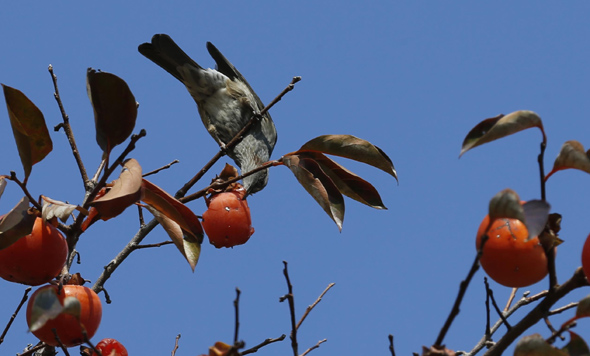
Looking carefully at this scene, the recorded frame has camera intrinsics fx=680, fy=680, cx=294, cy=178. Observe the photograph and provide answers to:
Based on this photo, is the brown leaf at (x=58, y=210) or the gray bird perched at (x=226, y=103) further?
the gray bird perched at (x=226, y=103)

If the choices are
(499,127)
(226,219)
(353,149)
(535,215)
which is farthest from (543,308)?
(226,219)

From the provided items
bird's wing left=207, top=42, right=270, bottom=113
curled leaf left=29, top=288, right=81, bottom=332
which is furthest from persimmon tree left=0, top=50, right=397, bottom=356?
bird's wing left=207, top=42, right=270, bottom=113

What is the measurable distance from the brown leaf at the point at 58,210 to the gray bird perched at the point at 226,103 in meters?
4.61

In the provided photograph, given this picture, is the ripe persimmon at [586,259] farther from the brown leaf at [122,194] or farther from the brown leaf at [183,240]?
the brown leaf at [183,240]

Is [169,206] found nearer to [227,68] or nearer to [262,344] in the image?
[262,344]

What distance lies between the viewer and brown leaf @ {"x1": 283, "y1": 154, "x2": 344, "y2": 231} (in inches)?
90.4

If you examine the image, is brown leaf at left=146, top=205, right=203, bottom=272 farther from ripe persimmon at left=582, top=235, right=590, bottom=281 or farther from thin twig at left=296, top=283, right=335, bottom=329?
ripe persimmon at left=582, top=235, right=590, bottom=281

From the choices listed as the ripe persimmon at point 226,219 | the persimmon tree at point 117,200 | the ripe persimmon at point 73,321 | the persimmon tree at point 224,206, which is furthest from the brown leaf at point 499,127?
the ripe persimmon at point 226,219

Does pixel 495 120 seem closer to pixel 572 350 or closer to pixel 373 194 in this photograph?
pixel 572 350

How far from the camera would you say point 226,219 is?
9.30ft

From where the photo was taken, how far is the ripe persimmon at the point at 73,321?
178 cm

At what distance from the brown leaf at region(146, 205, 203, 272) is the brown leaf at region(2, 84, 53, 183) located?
0.42 meters

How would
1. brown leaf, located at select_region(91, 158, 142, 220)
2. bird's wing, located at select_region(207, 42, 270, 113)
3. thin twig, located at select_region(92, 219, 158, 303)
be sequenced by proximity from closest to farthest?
brown leaf, located at select_region(91, 158, 142, 220)
thin twig, located at select_region(92, 219, 158, 303)
bird's wing, located at select_region(207, 42, 270, 113)

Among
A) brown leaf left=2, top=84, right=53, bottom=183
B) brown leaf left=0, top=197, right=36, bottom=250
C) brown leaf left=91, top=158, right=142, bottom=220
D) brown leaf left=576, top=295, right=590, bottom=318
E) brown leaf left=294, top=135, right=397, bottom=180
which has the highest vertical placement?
brown leaf left=294, top=135, right=397, bottom=180
